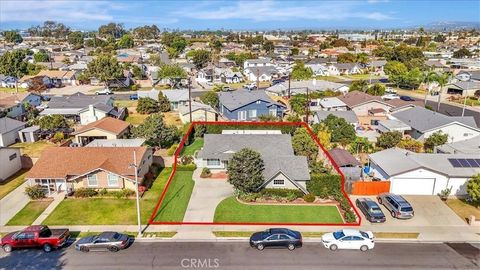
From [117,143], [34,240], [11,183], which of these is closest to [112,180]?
[117,143]

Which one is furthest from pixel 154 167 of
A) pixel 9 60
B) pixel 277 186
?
pixel 9 60

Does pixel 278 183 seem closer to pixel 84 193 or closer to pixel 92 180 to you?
pixel 92 180

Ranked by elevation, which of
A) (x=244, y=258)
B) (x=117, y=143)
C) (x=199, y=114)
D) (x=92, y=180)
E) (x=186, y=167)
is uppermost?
(x=199, y=114)

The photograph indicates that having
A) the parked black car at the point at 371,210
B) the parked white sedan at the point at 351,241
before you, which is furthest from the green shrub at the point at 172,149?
the parked white sedan at the point at 351,241

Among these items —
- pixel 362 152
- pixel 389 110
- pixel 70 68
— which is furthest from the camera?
pixel 70 68

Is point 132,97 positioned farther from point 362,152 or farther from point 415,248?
point 415,248

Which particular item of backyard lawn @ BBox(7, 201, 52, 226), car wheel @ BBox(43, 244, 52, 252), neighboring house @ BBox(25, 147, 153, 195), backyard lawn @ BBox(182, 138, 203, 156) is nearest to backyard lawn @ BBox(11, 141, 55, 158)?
neighboring house @ BBox(25, 147, 153, 195)

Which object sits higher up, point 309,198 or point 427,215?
point 309,198
